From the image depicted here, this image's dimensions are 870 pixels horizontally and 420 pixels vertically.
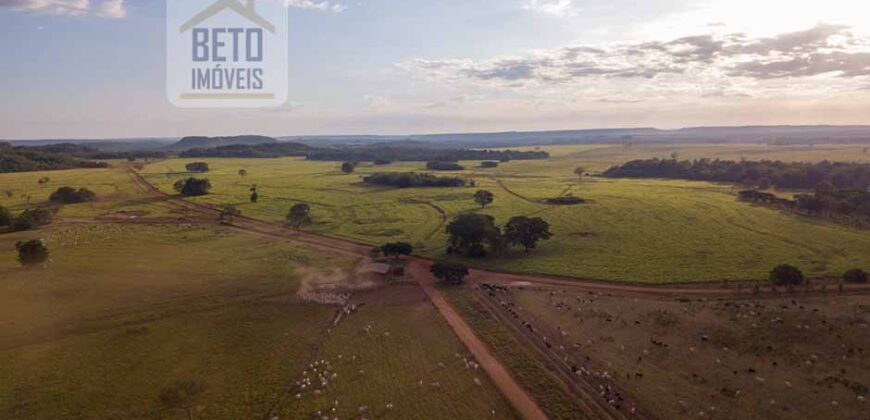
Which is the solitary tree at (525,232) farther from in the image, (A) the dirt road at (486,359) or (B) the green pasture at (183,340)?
(B) the green pasture at (183,340)

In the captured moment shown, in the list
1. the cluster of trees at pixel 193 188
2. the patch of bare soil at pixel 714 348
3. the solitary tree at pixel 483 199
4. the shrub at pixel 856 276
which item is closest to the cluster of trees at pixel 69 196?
the cluster of trees at pixel 193 188

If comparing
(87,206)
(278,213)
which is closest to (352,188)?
(278,213)

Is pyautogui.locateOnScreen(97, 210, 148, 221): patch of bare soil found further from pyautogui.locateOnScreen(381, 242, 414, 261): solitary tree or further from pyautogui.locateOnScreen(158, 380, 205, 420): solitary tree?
pyautogui.locateOnScreen(158, 380, 205, 420): solitary tree

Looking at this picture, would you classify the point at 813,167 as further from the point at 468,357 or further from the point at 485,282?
the point at 468,357

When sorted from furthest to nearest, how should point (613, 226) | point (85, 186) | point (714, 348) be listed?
point (85, 186), point (613, 226), point (714, 348)

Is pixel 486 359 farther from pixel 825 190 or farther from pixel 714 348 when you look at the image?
pixel 825 190

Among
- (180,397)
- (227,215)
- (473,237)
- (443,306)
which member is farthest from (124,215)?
(180,397)

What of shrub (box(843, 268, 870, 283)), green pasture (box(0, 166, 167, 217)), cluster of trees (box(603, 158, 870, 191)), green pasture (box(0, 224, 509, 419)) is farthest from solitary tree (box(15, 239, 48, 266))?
cluster of trees (box(603, 158, 870, 191))
